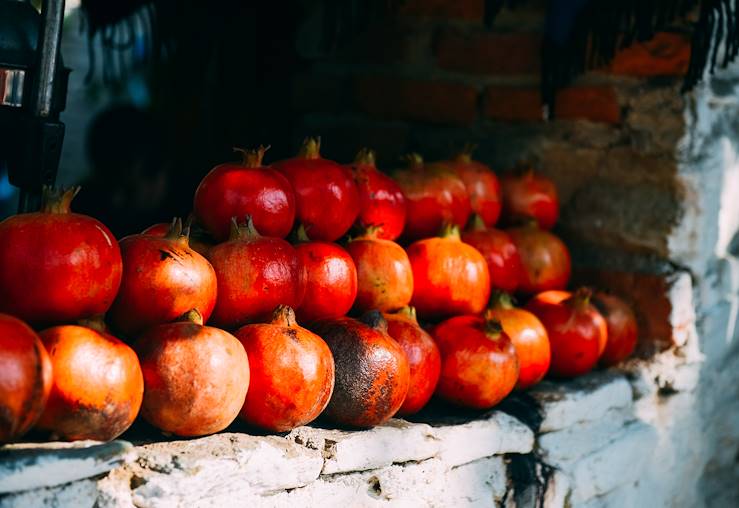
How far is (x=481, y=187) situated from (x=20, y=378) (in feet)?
4.53

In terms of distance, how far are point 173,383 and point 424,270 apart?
73 centimetres

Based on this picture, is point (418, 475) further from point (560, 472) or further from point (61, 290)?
point (61, 290)

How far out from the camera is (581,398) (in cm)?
206

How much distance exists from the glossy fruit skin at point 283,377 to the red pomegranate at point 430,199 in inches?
26.5

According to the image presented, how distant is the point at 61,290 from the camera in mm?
1386

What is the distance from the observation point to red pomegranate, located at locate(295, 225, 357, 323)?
1745 millimetres

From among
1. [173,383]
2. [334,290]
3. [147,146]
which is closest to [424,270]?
[334,290]

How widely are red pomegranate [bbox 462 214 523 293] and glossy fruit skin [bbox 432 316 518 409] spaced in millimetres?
284

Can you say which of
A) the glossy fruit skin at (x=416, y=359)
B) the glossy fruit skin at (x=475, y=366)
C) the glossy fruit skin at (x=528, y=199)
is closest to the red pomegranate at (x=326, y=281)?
the glossy fruit skin at (x=416, y=359)

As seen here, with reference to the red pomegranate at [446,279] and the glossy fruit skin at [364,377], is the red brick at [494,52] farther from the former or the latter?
the glossy fruit skin at [364,377]

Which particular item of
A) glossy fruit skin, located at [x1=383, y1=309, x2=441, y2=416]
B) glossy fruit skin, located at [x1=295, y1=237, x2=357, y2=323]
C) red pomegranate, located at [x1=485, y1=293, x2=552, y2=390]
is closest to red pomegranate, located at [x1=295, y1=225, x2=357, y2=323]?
glossy fruit skin, located at [x1=295, y1=237, x2=357, y2=323]

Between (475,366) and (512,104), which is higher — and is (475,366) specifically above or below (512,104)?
below

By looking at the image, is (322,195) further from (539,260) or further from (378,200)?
(539,260)

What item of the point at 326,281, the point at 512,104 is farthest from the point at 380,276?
the point at 512,104
